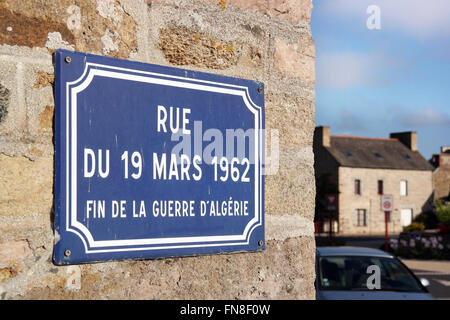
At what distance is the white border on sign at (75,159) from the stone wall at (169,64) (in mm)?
59

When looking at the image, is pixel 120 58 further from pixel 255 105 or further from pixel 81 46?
pixel 255 105

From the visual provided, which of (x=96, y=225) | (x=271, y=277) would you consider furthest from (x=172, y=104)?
(x=271, y=277)

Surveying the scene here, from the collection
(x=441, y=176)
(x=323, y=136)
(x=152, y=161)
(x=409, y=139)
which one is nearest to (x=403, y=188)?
(x=441, y=176)

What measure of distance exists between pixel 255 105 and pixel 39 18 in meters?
0.89

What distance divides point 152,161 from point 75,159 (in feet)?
0.92

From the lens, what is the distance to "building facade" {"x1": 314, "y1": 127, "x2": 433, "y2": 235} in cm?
4856

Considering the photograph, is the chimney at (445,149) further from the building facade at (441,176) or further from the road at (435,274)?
the road at (435,274)

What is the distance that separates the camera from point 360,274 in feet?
26.5

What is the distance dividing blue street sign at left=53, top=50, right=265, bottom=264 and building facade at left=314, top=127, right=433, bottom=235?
42.2 m

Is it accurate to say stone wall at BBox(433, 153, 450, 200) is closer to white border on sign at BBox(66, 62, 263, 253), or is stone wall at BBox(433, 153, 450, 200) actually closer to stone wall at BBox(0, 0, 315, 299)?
stone wall at BBox(0, 0, 315, 299)

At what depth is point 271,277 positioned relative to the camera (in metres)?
2.42

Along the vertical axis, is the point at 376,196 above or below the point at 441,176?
below

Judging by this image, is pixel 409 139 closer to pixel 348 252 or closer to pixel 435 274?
pixel 435 274
